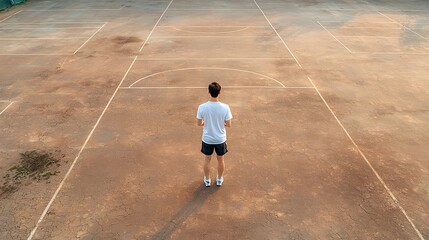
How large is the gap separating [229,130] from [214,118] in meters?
3.00

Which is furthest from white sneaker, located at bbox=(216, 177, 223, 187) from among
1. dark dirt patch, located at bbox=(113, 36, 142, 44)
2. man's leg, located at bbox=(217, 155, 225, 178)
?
dark dirt patch, located at bbox=(113, 36, 142, 44)

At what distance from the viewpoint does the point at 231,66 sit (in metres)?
13.6

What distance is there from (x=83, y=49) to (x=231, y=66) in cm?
692

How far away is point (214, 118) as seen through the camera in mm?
6281

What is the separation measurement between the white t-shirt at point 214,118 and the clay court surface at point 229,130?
1.29m

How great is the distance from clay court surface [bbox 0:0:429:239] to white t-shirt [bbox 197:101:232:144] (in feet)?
4.25

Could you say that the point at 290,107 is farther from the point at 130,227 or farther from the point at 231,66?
the point at 130,227

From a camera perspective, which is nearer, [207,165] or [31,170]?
[207,165]

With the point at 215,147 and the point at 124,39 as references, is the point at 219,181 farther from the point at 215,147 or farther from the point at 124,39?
the point at 124,39

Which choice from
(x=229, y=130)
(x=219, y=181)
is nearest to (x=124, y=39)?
(x=229, y=130)

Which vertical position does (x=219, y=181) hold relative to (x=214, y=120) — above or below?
below

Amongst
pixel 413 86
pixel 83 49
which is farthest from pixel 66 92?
pixel 413 86

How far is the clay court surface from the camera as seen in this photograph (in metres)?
6.38

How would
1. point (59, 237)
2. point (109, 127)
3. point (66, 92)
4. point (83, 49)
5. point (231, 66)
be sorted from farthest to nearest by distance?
point (83, 49) < point (231, 66) < point (66, 92) < point (109, 127) < point (59, 237)
